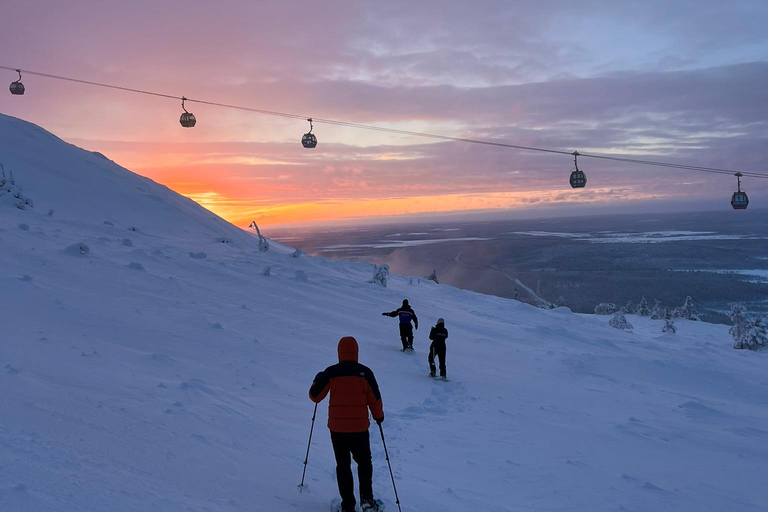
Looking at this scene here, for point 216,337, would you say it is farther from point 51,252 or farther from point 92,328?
point 51,252

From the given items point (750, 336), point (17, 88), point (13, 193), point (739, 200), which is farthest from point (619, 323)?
point (17, 88)

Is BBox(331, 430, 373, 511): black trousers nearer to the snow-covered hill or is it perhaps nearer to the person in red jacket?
the person in red jacket

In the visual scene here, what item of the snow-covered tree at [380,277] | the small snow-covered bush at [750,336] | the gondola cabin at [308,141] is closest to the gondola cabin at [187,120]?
the gondola cabin at [308,141]

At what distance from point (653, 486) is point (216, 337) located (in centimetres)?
812

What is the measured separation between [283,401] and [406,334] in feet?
18.9

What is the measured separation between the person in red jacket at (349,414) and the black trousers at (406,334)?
8535 mm

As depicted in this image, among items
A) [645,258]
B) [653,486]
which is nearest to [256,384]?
[653,486]

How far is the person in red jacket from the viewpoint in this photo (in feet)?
16.4

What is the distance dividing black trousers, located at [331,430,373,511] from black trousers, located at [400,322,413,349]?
854 cm

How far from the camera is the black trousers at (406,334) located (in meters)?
13.7

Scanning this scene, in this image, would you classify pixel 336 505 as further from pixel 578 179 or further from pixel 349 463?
pixel 578 179

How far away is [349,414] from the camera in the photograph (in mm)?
5012

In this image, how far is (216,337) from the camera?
35.1 ft

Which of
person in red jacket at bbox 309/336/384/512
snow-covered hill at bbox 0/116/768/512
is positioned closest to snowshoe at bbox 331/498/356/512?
person in red jacket at bbox 309/336/384/512
